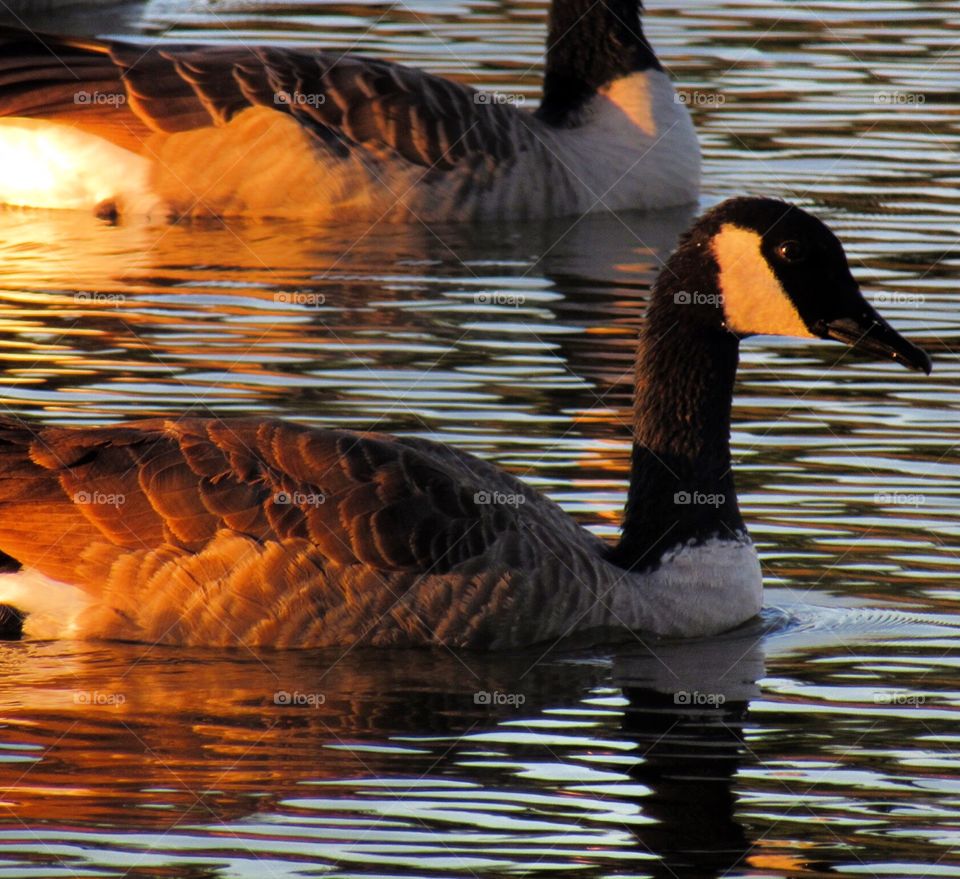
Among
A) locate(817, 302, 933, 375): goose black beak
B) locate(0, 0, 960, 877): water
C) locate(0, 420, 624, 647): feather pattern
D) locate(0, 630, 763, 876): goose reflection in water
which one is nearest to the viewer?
locate(0, 630, 763, 876): goose reflection in water

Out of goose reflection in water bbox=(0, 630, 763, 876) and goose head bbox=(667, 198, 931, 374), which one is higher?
goose head bbox=(667, 198, 931, 374)

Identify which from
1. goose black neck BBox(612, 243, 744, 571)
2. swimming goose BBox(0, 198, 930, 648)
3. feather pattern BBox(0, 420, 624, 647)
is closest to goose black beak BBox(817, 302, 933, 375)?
swimming goose BBox(0, 198, 930, 648)

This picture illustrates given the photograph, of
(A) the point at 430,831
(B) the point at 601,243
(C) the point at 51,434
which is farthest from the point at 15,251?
(A) the point at 430,831

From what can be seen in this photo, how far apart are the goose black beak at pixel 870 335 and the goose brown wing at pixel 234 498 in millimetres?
2078

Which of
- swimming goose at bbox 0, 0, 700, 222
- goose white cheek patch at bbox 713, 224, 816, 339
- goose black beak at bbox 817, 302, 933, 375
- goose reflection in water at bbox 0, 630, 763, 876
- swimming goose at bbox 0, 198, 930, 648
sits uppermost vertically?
swimming goose at bbox 0, 0, 700, 222

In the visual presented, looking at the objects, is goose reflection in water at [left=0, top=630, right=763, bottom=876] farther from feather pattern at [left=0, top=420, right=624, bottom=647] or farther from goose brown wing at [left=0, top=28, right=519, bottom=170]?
goose brown wing at [left=0, top=28, right=519, bottom=170]

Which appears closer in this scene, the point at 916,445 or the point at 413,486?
the point at 413,486

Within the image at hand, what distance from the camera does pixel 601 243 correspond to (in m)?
18.2

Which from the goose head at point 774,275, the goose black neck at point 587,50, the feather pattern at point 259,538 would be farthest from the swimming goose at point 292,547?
the goose black neck at point 587,50

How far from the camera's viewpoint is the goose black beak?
11.1 meters

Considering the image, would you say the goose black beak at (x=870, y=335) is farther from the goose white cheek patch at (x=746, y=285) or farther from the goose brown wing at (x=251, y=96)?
the goose brown wing at (x=251, y=96)

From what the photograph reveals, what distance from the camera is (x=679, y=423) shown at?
36.5ft

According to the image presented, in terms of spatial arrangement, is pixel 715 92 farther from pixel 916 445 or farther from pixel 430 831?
pixel 430 831

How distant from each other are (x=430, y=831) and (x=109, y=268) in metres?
9.13
